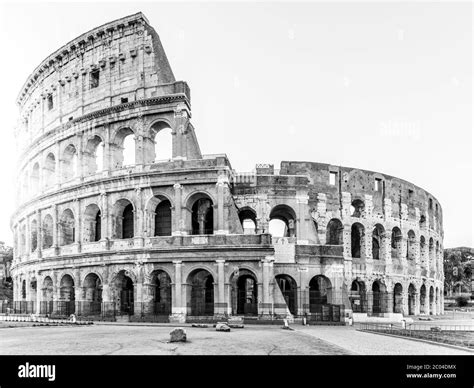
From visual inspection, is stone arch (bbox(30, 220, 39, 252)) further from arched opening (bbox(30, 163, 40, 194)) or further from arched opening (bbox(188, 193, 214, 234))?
arched opening (bbox(188, 193, 214, 234))

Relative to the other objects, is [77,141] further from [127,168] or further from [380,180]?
[380,180]

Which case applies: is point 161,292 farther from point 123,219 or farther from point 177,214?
point 177,214

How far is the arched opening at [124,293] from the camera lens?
2536 centimetres

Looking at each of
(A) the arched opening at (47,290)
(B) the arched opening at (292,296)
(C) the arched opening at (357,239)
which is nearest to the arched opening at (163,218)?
(B) the arched opening at (292,296)

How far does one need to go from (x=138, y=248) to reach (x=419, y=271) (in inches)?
826

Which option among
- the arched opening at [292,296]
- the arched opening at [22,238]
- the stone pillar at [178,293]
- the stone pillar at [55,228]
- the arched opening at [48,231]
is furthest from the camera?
the arched opening at [22,238]

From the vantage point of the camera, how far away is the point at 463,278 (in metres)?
60.7

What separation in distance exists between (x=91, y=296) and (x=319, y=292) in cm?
1218

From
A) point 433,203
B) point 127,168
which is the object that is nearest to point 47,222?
point 127,168

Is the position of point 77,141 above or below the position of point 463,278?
above

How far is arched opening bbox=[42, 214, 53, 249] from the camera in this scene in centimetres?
2953

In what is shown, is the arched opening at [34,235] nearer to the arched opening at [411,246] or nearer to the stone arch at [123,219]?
the stone arch at [123,219]

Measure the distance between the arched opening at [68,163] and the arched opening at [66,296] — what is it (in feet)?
19.0
